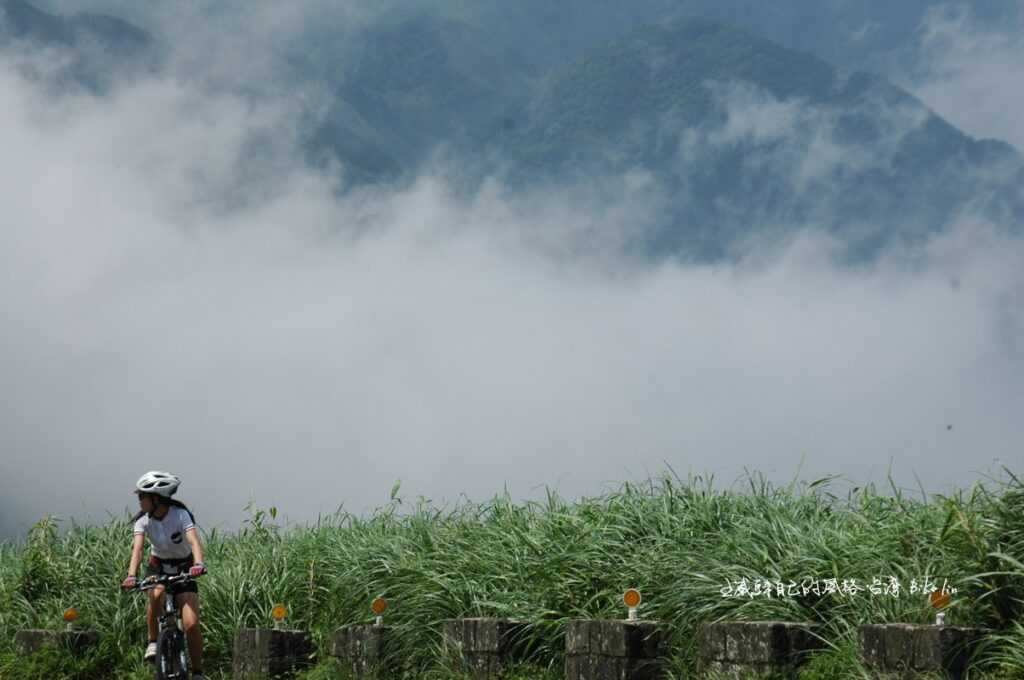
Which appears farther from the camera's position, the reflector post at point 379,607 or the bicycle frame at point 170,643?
the reflector post at point 379,607

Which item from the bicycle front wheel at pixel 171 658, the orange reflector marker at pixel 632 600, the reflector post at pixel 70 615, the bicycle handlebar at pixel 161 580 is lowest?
the bicycle front wheel at pixel 171 658

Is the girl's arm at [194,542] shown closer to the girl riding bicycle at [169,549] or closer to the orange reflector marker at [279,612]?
the girl riding bicycle at [169,549]

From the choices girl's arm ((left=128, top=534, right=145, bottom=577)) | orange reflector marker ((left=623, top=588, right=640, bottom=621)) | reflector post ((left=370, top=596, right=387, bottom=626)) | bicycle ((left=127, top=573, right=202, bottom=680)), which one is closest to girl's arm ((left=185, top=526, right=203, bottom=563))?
bicycle ((left=127, top=573, right=202, bottom=680))

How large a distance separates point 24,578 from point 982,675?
10.6m

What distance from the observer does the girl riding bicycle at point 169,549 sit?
9.94 metres

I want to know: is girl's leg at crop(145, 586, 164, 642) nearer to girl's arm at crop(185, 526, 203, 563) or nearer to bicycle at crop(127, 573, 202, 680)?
bicycle at crop(127, 573, 202, 680)

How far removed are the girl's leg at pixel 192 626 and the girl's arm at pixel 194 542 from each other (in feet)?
1.31

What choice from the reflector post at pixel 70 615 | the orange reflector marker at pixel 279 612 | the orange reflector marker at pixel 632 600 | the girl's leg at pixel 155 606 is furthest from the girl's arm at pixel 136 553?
the orange reflector marker at pixel 632 600

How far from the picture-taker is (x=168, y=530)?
10.3 metres

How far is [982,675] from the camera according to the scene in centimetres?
753

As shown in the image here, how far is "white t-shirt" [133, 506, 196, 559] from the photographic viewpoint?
33.8 ft

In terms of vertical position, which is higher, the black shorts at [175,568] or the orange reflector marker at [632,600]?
the black shorts at [175,568]

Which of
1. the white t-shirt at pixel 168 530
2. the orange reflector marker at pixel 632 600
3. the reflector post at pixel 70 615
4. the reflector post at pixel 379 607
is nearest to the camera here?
the orange reflector marker at pixel 632 600

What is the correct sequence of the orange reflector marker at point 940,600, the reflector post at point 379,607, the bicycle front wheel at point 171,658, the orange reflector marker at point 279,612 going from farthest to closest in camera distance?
the orange reflector marker at point 279,612
the reflector post at point 379,607
the bicycle front wheel at point 171,658
the orange reflector marker at point 940,600
